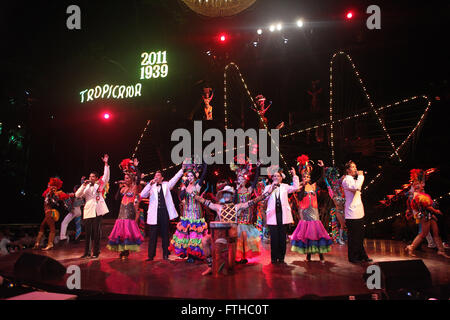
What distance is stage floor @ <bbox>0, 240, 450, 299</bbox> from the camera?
4215mm

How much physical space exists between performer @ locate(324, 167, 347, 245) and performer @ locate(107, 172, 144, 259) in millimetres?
4590

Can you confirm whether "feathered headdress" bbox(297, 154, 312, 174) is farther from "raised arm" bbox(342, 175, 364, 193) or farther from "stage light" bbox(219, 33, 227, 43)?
"stage light" bbox(219, 33, 227, 43)

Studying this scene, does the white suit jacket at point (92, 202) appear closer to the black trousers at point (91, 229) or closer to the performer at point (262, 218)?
the black trousers at point (91, 229)

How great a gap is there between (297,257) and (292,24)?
8.96 m

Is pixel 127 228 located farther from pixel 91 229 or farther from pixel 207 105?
pixel 207 105

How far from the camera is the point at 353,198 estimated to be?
6.25m

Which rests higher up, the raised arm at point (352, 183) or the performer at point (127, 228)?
the raised arm at point (352, 183)

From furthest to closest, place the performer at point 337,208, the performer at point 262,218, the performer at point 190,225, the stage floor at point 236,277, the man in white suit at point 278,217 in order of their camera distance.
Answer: the performer at point 262,218 → the performer at point 337,208 → the performer at point 190,225 → the man in white suit at point 278,217 → the stage floor at point 236,277

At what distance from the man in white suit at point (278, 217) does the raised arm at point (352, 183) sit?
88 cm

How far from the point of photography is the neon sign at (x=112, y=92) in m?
14.6

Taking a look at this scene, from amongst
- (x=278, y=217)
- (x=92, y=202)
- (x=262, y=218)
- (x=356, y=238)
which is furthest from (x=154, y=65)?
(x=356, y=238)

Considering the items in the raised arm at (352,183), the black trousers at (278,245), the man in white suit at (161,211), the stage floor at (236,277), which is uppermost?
the raised arm at (352,183)

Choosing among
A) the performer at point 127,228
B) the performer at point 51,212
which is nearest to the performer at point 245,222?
the performer at point 127,228

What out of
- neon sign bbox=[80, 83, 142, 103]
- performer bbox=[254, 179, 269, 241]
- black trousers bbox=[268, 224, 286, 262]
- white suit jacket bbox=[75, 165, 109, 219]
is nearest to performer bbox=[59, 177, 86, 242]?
white suit jacket bbox=[75, 165, 109, 219]
